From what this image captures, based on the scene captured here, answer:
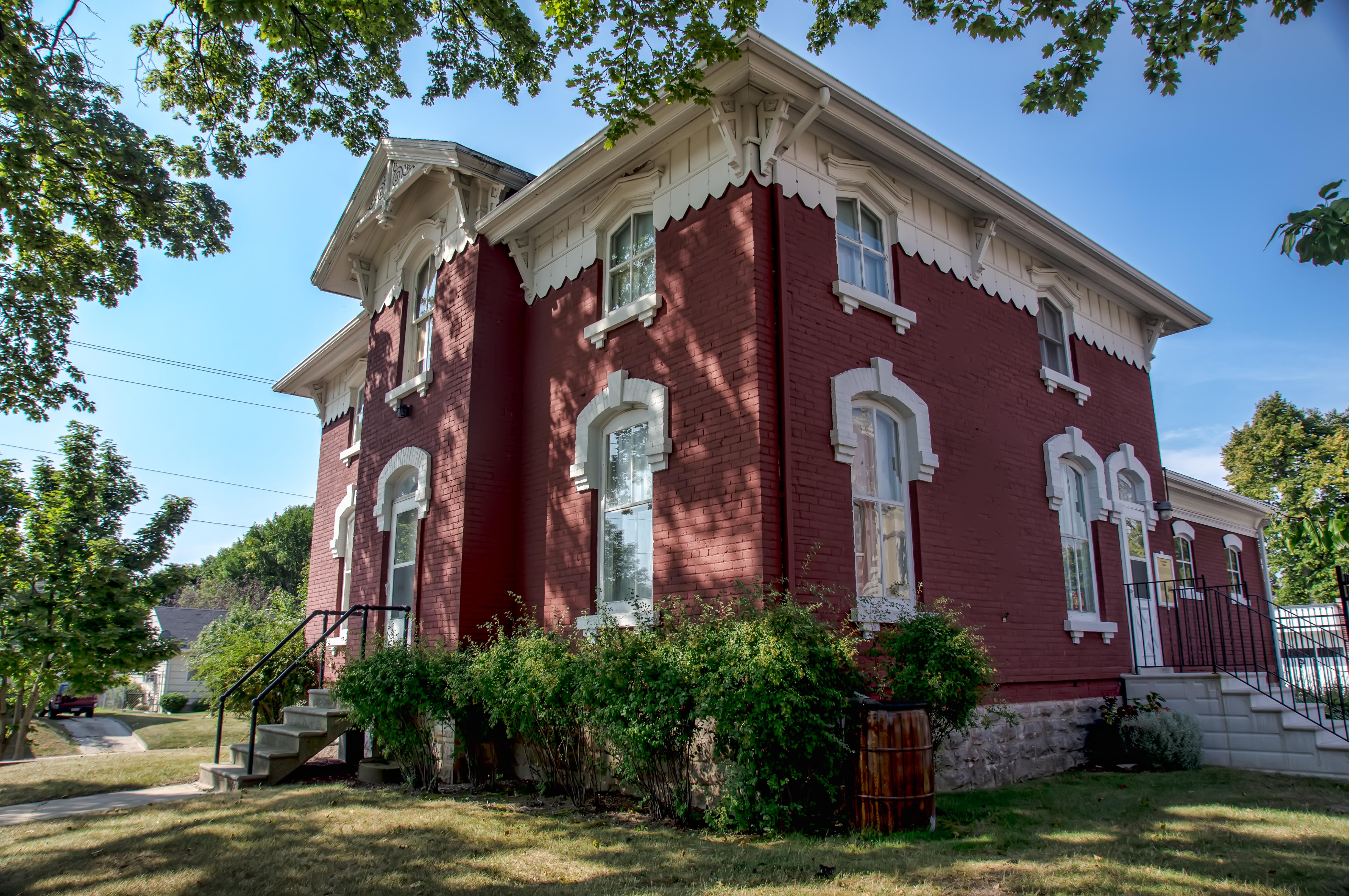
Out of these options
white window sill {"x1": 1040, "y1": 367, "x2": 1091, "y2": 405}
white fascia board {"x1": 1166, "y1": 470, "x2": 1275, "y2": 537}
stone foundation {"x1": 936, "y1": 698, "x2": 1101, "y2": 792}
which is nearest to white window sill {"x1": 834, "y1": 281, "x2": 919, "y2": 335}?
white window sill {"x1": 1040, "y1": 367, "x2": 1091, "y2": 405}

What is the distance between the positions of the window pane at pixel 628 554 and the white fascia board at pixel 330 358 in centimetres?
722

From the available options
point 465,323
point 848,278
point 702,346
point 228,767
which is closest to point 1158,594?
point 848,278

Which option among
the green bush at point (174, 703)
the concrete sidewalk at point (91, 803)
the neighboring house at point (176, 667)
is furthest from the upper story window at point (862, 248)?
the green bush at point (174, 703)

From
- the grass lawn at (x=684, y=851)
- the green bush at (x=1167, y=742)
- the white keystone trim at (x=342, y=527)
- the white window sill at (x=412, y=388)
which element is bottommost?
the grass lawn at (x=684, y=851)

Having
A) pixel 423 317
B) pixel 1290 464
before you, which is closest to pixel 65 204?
pixel 423 317

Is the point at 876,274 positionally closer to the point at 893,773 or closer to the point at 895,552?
the point at 895,552

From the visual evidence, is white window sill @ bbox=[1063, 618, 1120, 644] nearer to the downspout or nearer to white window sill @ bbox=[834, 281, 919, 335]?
white window sill @ bbox=[834, 281, 919, 335]

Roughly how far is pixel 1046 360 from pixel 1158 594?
382 centimetres

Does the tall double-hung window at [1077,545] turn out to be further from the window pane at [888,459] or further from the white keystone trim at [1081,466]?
the window pane at [888,459]

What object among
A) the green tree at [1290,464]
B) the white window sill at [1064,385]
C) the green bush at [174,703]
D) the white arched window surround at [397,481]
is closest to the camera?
the white arched window surround at [397,481]

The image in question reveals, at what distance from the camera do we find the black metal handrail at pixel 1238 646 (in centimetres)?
924

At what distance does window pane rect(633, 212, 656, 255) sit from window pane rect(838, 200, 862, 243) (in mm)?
2044

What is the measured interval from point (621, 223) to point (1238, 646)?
484 inches

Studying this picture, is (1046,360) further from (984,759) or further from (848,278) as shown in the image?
(984,759)
